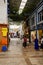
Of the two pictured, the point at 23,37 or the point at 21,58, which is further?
the point at 23,37

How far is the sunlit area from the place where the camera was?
51.7 ft

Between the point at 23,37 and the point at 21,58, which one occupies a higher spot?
the point at 23,37

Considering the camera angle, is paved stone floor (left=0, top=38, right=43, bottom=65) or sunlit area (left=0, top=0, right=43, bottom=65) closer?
paved stone floor (left=0, top=38, right=43, bottom=65)

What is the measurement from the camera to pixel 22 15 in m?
41.6

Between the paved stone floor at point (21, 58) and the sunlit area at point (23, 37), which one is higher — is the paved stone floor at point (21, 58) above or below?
below

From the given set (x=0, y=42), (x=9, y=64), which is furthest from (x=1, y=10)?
(x=9, y=64)

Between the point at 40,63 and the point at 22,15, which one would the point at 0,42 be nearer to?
the point at 40,63

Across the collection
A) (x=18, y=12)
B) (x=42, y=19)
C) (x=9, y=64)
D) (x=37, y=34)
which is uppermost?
(x=18, y=12)

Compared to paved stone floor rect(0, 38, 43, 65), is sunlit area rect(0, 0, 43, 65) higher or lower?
higher

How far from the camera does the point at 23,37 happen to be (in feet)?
102

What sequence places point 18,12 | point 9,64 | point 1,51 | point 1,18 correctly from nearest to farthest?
point 9,64
point 1,51
point 1,18
point 18,12

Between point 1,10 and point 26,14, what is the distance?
15255mm

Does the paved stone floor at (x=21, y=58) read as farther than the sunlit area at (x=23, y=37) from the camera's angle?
No

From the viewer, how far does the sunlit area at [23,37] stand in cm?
1576
